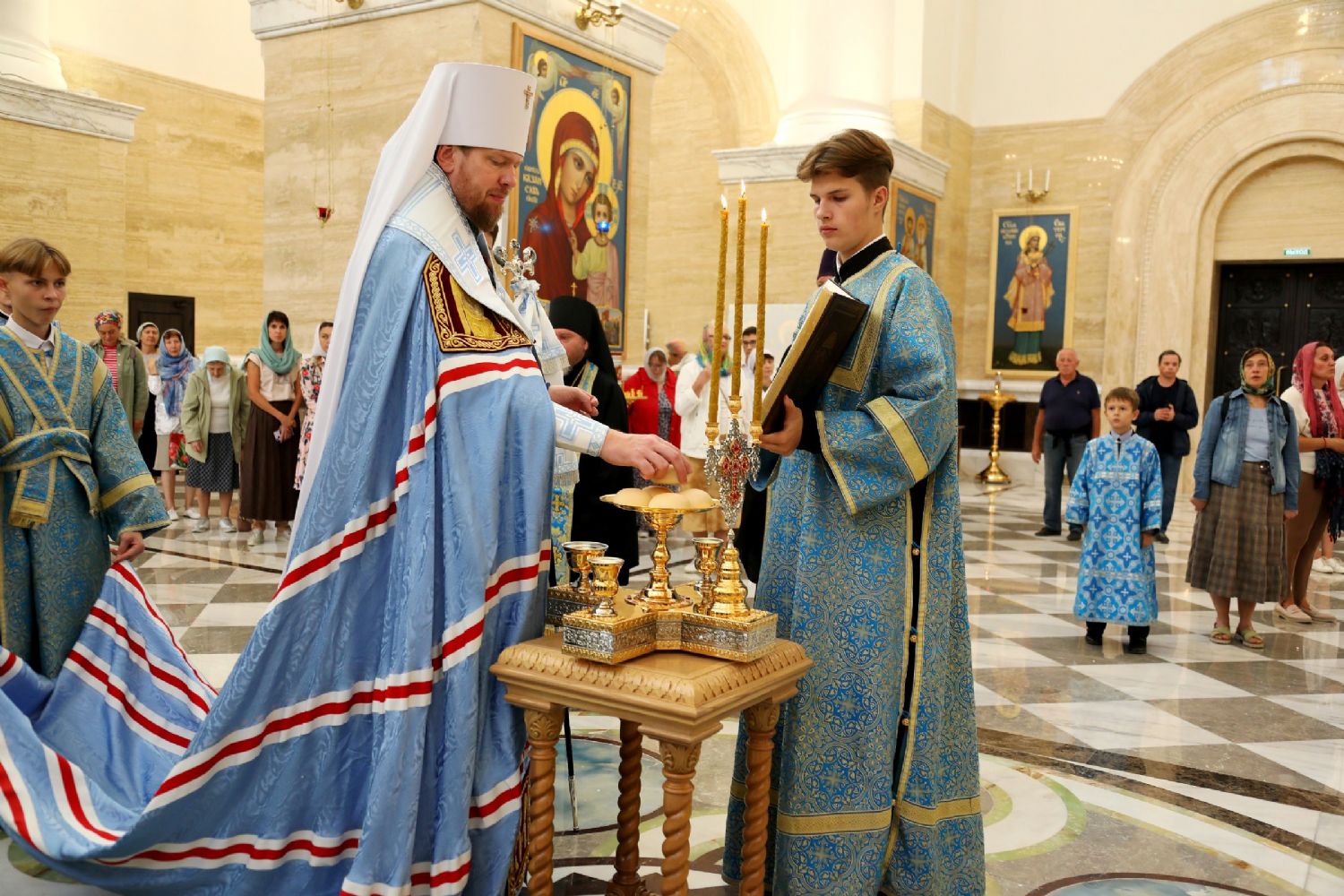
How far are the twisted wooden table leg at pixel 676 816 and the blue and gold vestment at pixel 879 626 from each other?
48 centimetres

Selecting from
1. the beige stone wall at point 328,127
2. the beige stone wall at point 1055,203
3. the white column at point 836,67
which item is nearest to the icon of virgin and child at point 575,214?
the beige stone wall at point 328,127

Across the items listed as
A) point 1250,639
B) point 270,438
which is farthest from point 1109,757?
point 270,438

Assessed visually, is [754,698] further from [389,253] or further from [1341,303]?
[1341,303]

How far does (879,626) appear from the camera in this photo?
8.77ft

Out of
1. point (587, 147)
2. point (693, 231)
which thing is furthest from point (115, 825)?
point (693, 231)

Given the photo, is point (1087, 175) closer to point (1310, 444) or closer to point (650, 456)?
point (1310, 444)

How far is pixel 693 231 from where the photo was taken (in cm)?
1527

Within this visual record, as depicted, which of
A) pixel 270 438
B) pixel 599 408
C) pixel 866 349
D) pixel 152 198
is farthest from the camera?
pixel 152 198

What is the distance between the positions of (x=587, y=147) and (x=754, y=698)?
7.49m

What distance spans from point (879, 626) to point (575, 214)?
695 cm

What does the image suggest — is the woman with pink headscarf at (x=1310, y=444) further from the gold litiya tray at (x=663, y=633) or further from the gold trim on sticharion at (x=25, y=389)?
the gold trim on sticharion at (x=25, y=389)

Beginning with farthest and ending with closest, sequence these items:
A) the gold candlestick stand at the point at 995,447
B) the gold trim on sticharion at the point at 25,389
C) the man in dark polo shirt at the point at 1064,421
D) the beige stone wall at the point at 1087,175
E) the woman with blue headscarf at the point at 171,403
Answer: the gold candlestick stand at the point at 995,447 → the beige stone wall at the point at 1087,175 → the man in dark polo shirt at the point at 1064,421 → the woman with blue headscarf at the point at 171,403 → the gold trim on sticharion at the point at 25,389

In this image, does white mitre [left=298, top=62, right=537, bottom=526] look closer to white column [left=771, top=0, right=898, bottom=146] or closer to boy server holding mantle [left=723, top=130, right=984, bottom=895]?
boy server holding mantle [left=723, top=130, right=984, bottom=895]

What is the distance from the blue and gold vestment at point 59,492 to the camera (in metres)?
3.51
